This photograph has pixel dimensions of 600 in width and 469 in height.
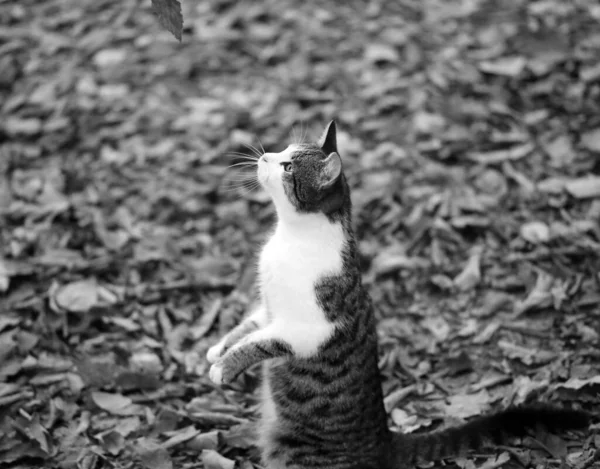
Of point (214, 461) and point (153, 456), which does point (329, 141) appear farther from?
point (153, 456)

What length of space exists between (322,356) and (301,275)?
1.25 ft

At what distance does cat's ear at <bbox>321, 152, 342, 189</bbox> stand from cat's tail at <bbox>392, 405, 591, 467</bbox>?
123cm

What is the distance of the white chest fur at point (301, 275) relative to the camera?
3.32 m

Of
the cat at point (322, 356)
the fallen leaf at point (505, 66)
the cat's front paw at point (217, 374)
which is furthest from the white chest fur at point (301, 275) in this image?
the fallen leaf at point (505, 66)

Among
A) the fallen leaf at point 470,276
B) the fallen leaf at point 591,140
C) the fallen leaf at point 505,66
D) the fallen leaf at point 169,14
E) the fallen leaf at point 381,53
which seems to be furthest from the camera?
the fallen leaf at point 381,53

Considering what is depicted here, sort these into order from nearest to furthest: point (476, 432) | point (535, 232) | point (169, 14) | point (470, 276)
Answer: point (169, 14) → point (476, 432) → point (470, 276) → point (535, 232)

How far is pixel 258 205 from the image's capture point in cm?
546

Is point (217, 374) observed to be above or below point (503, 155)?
above

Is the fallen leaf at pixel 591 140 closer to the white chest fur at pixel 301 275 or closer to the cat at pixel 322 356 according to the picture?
the cat at pixel 322 356

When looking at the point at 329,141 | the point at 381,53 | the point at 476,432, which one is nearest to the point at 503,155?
the point at 381,53

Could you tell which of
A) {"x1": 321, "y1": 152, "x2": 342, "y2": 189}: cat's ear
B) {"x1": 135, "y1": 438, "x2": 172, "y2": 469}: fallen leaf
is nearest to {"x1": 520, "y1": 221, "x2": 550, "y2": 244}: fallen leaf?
{"x1": 321, "y1": 152, "x2": 342, "y2": 189}: cat's ear

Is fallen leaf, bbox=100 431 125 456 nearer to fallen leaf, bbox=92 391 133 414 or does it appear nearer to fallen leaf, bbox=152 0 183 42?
fallen leaf, bbox=92 391 133 414

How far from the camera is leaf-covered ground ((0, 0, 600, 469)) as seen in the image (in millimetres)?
3918

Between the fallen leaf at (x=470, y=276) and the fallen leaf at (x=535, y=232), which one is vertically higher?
the fallen leaf at (x=535, y=232)
